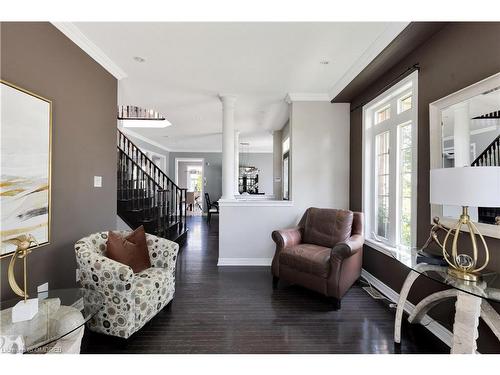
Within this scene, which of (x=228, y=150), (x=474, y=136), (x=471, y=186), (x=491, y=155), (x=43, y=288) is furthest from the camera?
(x=228, y=150)

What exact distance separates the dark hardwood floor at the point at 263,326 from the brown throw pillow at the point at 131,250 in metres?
0.55

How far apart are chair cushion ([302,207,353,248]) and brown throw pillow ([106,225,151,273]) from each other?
2.05 metres

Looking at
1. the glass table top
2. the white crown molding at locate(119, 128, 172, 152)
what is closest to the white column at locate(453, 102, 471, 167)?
the glass table top

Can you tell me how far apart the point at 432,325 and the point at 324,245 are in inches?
49.4

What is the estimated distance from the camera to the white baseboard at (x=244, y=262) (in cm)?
375

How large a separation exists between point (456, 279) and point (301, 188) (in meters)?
2.41

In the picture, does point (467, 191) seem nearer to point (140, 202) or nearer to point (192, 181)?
point (140, 202)

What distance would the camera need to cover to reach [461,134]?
180cm

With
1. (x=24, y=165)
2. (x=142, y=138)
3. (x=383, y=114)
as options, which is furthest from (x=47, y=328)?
→ (x=142, y=138)

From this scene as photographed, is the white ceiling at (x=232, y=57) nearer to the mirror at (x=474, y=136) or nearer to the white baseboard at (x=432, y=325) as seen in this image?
the mirror at (x=474, y=136)

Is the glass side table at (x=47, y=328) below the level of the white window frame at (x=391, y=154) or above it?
below

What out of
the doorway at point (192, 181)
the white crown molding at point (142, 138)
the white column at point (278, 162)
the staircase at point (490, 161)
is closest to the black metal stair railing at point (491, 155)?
the staircase at point (490, 161)
